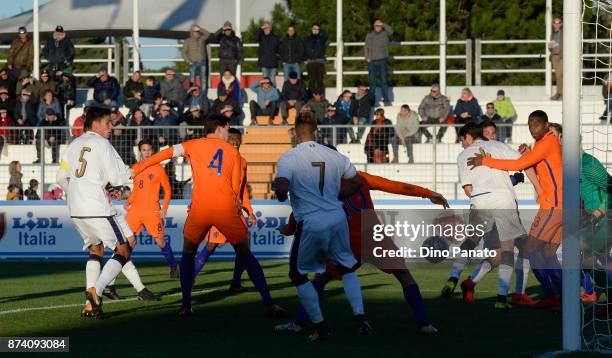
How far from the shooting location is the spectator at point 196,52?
31.5 m

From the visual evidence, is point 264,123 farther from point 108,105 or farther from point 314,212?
point 314,212

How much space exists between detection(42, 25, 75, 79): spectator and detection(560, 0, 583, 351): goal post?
22.1 meters

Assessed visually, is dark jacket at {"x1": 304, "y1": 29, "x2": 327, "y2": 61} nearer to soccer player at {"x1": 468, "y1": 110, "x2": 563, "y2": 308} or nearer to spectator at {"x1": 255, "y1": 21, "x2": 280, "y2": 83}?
spectator at {"x1": 255, "y1": 21, "x2": 280, "y2": 83}

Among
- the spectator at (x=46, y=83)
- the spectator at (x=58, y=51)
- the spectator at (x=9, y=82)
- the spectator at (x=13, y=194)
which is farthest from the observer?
the spectator at (x=58, y=51)

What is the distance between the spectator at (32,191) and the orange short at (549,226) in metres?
13.9

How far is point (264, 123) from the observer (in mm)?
29219

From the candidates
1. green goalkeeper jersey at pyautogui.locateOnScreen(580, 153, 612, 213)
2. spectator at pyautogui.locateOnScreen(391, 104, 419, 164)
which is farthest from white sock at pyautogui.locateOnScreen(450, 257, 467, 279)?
spectator at pyautogui.locateOnScreen(391, 104, 419, 164)

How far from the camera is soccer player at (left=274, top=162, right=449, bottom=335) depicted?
455 inches

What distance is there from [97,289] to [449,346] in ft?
12.5

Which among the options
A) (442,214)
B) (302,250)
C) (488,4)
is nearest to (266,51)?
(442,214)

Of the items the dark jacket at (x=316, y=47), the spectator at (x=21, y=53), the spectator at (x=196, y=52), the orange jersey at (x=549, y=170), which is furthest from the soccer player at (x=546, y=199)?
the spectator at (x=21, y=53)

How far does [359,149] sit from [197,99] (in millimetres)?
5542

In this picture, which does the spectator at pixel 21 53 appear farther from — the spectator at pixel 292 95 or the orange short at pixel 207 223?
the orange short at pixel 207 223

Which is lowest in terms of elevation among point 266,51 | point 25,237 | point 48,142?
point 25,237
